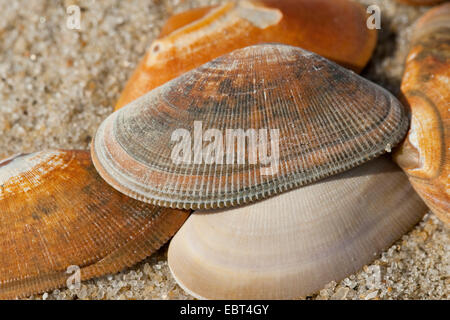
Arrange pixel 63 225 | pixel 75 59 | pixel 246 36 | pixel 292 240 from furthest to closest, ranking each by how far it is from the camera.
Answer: pixel 75 59, pixel 246 36, pixel 63 225, pixel 292 240

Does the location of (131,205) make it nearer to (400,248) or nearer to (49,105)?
(49,105)

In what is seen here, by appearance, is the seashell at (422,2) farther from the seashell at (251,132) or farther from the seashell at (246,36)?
the seashell at (251,132)

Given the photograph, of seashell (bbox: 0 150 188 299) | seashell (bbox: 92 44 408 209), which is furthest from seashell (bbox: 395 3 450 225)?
seashell (bbox: 0 150 188 299)

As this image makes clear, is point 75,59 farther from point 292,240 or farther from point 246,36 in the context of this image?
point 292,240

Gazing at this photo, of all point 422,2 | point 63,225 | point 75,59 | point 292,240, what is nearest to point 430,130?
point 292,240

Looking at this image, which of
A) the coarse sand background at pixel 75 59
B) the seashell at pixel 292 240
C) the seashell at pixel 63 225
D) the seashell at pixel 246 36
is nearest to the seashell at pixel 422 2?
the coarse sand background at pixel 75 59

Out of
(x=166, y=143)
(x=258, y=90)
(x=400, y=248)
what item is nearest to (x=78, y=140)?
(x=166, y=143)
